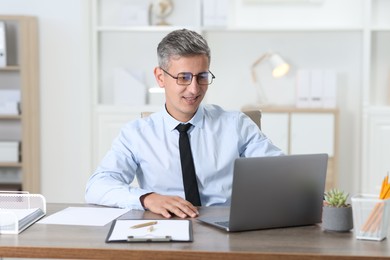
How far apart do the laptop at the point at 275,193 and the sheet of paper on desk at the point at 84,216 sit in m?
0.28

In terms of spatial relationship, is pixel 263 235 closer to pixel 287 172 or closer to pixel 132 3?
pixel 287 172

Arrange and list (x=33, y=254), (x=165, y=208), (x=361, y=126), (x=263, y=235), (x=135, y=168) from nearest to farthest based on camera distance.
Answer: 1. (x=33, y=254)
2. (x=263, y=235)
3. (x=165, y=208)
4. (x=135, y=168)
5. (x=361, y=126)

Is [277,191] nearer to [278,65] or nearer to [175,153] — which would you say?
[175,153]

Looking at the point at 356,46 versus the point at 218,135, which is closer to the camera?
the point at 218,135

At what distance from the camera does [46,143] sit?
531cm

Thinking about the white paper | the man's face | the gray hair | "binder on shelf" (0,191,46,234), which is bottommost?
the white paper

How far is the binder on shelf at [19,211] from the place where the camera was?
1.90 m

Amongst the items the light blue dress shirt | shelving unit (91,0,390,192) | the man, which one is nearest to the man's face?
the man

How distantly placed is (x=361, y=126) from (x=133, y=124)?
2989 millimetres

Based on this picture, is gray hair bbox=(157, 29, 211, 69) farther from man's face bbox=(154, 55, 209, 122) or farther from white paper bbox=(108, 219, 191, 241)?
white paper bbox=(108, 219, 191, 241)

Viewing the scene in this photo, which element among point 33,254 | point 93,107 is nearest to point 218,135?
point 33,254

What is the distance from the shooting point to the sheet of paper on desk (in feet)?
6.59

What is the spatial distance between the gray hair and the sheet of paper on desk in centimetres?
56

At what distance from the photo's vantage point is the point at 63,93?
5289mm
